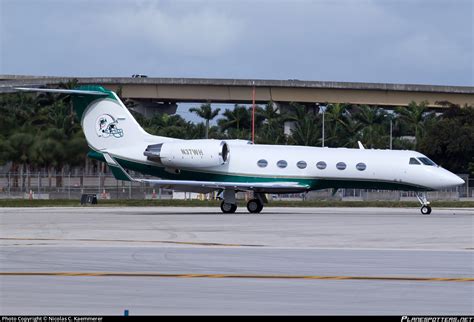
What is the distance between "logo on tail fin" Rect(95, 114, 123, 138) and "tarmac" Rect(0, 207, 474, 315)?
43.8 ft

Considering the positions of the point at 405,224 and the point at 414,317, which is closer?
the point at 414,317

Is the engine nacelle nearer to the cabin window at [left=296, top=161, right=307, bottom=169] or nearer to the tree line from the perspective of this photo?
the cabin window at [left=296, top=161, right=307, bottom=169]

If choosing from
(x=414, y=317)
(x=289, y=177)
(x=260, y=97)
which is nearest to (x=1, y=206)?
(x=289, y=177)

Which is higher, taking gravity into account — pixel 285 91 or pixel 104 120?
pixel 285 91

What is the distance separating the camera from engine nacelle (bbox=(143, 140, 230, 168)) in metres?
40.4

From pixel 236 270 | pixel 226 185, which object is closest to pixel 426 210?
pixel 226 185

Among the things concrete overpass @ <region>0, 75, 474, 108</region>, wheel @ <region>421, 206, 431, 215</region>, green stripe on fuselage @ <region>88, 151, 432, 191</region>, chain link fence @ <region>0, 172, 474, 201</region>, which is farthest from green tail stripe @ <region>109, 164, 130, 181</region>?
concrete overpass @ <region>0, 75, 474, 108</region>

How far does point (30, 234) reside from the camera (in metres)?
25.5

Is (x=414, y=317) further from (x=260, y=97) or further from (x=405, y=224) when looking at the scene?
(x=260, y=97)

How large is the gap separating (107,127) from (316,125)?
51.6 metres

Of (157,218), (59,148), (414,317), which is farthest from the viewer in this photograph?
(59,148)

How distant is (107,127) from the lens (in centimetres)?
4219

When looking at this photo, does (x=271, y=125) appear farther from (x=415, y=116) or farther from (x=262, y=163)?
(x=262, y=163)

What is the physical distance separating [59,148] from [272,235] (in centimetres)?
2755
